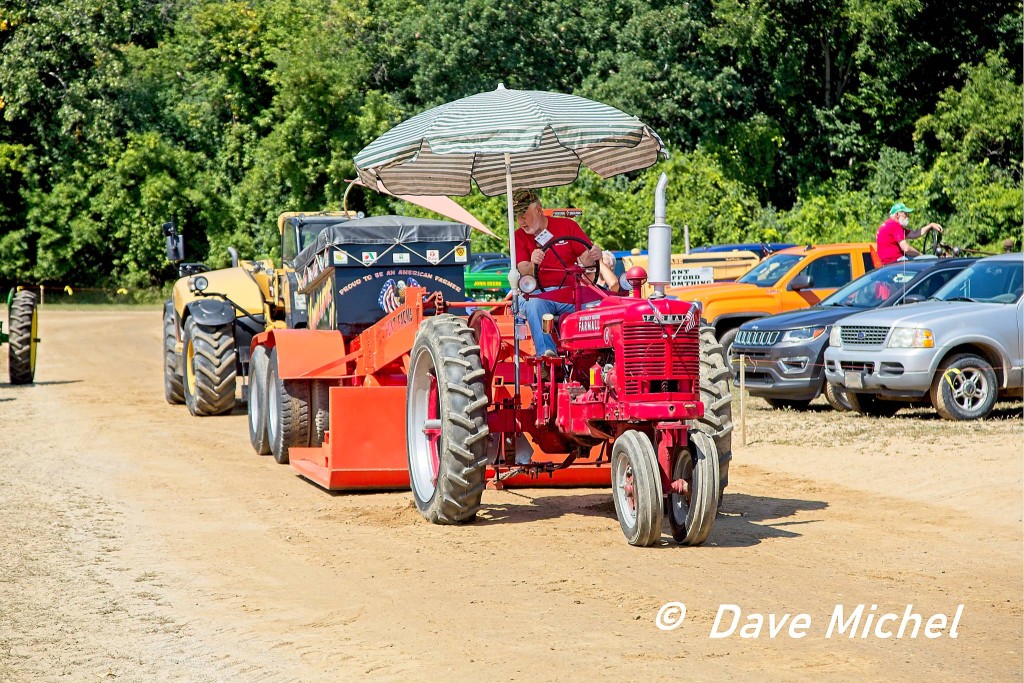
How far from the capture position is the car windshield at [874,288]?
54.7 ft

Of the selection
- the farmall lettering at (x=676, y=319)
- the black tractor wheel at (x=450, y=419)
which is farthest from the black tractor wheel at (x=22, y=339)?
the farmall lettering at (x=676, y=319)

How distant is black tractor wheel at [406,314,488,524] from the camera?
28.5 feet

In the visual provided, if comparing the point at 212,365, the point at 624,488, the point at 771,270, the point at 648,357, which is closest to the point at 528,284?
the point at 648,357

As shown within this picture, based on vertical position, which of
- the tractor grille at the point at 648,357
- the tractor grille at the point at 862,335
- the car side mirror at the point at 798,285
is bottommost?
the tractor grille at the point at 862,335

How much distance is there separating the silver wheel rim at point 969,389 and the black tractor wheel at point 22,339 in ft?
45.7

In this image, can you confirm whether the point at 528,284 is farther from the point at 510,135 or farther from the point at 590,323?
the point at 510,135

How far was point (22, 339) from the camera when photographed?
21.0m

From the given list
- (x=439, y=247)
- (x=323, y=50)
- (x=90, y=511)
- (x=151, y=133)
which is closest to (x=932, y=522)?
(x=439, y=247)

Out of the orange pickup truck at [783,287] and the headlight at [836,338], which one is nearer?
the headlight at [836,338]

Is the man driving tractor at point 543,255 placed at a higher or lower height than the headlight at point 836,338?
higher

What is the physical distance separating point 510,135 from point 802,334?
818 centimetres

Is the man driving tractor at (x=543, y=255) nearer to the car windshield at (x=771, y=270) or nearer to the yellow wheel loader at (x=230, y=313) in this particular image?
the yellow wheel loader at (x=230, y=313)

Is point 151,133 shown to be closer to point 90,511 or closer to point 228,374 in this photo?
point 228,374

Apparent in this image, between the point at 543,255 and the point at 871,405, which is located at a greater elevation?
the point at 543,255
